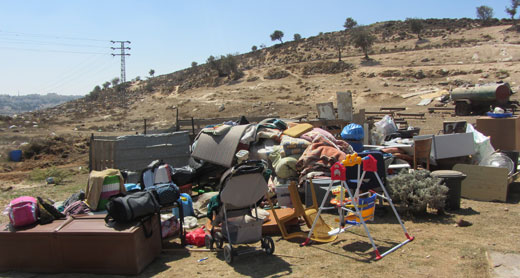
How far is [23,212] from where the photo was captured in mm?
4996

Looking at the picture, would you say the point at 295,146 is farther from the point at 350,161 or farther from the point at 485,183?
the point at 485,183

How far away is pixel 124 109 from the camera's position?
4644 cm

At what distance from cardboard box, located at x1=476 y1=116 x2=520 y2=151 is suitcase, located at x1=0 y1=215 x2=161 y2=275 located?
853cm

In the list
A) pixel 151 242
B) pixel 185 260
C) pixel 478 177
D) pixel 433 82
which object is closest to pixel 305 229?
pixel 185 260

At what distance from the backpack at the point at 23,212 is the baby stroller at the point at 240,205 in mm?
2289

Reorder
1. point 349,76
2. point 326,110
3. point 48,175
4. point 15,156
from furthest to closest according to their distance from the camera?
point 349,76 → point 15,156 → point 326,110 → point 48,175

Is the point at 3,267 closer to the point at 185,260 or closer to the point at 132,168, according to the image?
the point at 185,260

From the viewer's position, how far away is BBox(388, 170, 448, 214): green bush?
20.5ft

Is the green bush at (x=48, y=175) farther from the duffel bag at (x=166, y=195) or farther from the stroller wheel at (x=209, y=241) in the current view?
the stroller wheel at (x=209, y=241)

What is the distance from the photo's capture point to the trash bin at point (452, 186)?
22.0 ft

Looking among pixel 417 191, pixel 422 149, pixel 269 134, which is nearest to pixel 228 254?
pixel 417 191

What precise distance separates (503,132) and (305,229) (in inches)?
248

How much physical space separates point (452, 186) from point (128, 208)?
5.17 meters

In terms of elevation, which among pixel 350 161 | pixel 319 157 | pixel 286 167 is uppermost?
pixel 350 161
